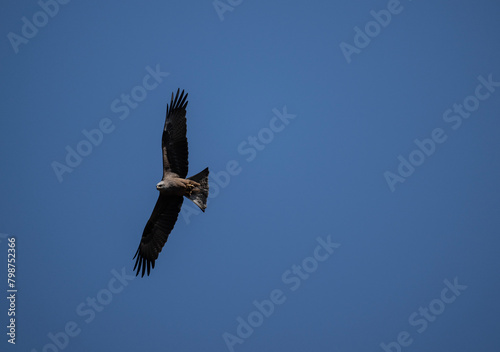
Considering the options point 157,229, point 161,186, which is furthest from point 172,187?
point 157,229

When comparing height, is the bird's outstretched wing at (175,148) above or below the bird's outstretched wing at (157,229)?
above

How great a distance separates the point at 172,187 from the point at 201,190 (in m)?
0.81

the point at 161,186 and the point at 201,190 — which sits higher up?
the point at 161,186

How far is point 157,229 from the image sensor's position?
1975 cm

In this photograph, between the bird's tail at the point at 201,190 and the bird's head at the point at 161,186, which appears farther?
the bird's tail at the point at 201,190

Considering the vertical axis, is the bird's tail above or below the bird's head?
below

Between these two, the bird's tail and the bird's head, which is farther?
the bird's tail

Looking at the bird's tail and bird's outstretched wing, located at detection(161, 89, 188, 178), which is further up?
bird's outstretched wing, located at detection(161, 89, 188, 178)

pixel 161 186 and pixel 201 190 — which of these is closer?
pixel 161 186

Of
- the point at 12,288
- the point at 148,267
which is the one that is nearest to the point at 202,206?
the point at 148,267

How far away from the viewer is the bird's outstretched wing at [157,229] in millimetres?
19562

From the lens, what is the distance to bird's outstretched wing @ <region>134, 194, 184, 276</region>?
19.6 m

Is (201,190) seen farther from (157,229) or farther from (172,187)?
(157,229)

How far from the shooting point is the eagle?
18859mm
